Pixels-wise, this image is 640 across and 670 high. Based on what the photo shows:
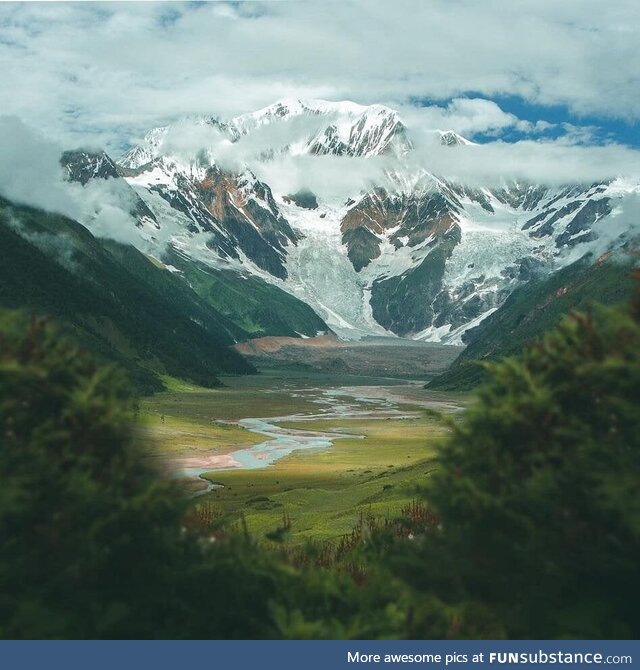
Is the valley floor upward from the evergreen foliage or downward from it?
downward

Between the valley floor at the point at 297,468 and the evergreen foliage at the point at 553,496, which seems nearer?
the evergreen foliage at the point at 553,496

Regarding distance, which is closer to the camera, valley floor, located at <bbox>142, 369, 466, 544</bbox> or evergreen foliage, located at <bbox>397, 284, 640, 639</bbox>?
evergreen foliage, located at <bbox>397, 284, 640, 639</bbox>

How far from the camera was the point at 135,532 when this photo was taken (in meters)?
15.6

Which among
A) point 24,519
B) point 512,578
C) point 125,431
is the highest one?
point 125,431

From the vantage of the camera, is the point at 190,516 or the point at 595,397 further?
the point at 190,516

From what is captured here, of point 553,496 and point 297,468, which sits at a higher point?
point 553,496

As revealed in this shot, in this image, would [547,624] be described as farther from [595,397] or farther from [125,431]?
[125,431]

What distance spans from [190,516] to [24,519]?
498 cm

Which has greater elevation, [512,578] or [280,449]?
[512,578]

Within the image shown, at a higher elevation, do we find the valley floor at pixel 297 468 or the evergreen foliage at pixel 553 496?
the evergreen foliage at pixel 553 496

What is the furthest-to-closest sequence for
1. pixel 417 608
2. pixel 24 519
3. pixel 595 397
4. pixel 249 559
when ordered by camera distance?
1. pixel 249 559
2. pixel 417 608
3. pixel 595 397
4. pixel 24 519

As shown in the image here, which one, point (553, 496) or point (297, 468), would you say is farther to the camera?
point (297, 468)

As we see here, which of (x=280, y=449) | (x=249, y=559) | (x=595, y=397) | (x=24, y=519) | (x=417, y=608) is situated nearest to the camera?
(x=24, y=519)

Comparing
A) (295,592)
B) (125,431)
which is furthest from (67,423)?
(295,592)
